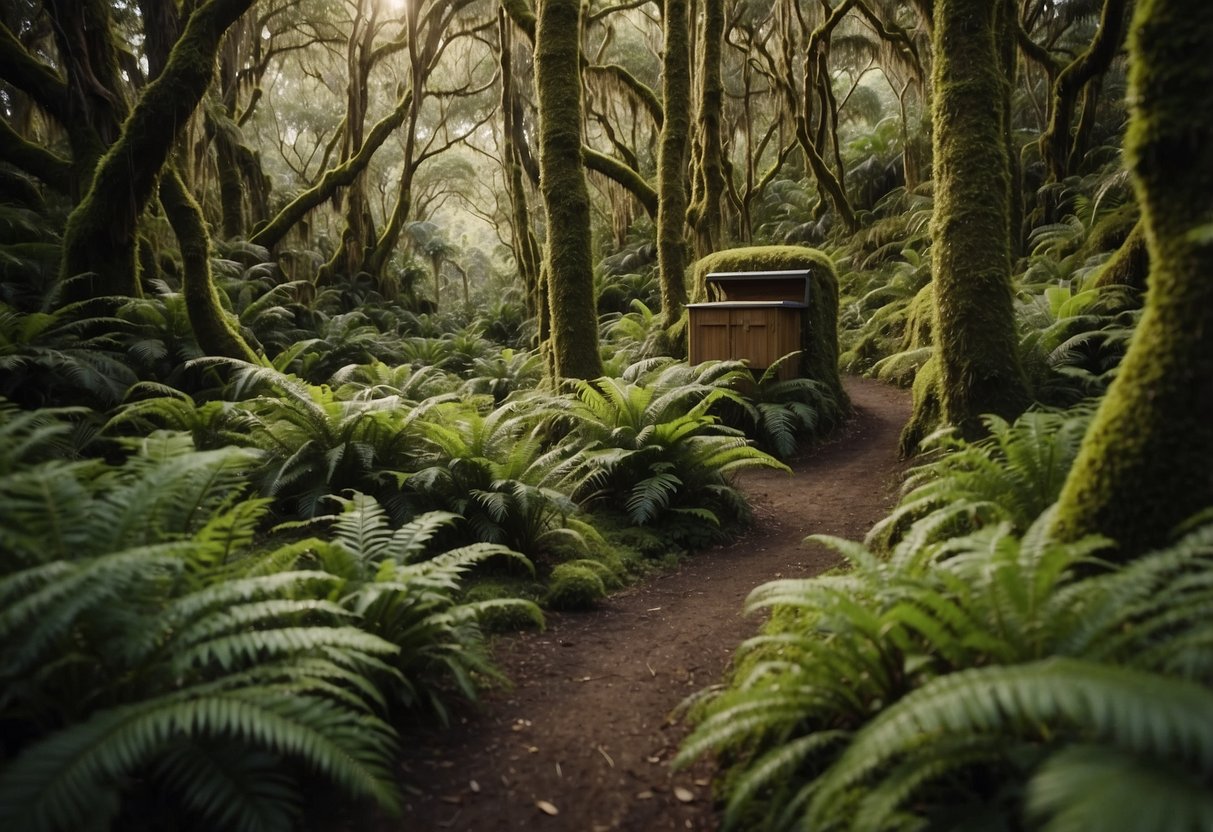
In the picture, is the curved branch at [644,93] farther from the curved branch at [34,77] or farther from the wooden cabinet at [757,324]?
the curved branch at [34,77]

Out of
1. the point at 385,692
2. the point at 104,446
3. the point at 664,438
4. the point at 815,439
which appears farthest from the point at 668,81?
the point at 385,692

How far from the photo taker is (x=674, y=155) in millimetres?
12141

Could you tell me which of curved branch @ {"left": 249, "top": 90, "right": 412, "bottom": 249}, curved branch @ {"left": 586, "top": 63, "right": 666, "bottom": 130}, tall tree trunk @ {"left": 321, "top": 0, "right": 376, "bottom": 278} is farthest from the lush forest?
tall tree trunk @ {"left": 321, "top": 0, "right": 376, "bottom": 278}

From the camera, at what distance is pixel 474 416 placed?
238 inches

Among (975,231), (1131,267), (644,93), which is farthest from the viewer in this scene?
(644,93)

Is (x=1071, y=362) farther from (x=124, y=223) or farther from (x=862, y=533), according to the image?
(x=124, y=223)

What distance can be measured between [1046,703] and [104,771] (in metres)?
2.80

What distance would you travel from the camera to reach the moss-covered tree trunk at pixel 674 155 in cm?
1201

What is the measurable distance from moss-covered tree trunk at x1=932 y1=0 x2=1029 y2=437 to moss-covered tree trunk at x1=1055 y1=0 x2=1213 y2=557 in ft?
10.2

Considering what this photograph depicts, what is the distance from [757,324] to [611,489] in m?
4.05

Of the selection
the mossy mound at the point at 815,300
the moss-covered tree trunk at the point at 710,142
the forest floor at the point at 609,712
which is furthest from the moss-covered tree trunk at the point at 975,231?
the moss-covered tree trunk at the point at 710,142

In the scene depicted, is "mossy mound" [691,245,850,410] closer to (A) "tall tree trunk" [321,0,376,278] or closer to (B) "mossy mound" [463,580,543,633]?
(B) "mossy mound" [463,580,543,633]

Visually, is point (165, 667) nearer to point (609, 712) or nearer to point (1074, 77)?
point (609, 712)

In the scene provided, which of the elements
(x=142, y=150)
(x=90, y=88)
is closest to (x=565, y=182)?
(x=142, y=150)
